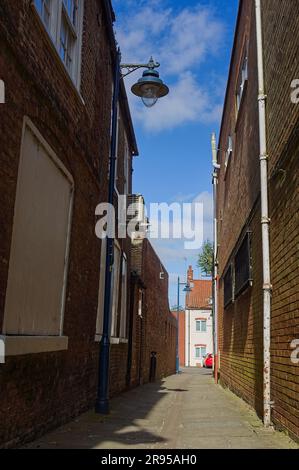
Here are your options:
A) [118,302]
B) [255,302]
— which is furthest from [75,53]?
[118,302]

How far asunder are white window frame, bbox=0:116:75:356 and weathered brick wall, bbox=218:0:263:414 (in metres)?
3.03

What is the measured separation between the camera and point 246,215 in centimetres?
981

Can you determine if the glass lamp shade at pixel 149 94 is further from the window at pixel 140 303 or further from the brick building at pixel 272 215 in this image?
the window at pixel 140 303

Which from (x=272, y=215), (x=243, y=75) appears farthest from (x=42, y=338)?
(x=243, y=75)

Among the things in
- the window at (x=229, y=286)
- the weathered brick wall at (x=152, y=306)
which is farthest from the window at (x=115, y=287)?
the weathered brick wall at (x=152, y=306)

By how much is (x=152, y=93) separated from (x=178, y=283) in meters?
30.5

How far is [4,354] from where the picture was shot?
457 cm

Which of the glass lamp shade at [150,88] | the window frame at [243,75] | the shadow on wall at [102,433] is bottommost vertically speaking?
the shadow on wall at [102,433]

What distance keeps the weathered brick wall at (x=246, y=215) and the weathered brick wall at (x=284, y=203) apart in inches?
40.3

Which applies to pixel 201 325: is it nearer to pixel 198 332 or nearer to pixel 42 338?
pixel 198 332

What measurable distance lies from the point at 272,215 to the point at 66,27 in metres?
4.07

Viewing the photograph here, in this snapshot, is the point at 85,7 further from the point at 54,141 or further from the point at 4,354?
the point at 4,354

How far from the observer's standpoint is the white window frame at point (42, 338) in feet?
15.6

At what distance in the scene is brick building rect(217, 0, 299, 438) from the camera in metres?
5.73
